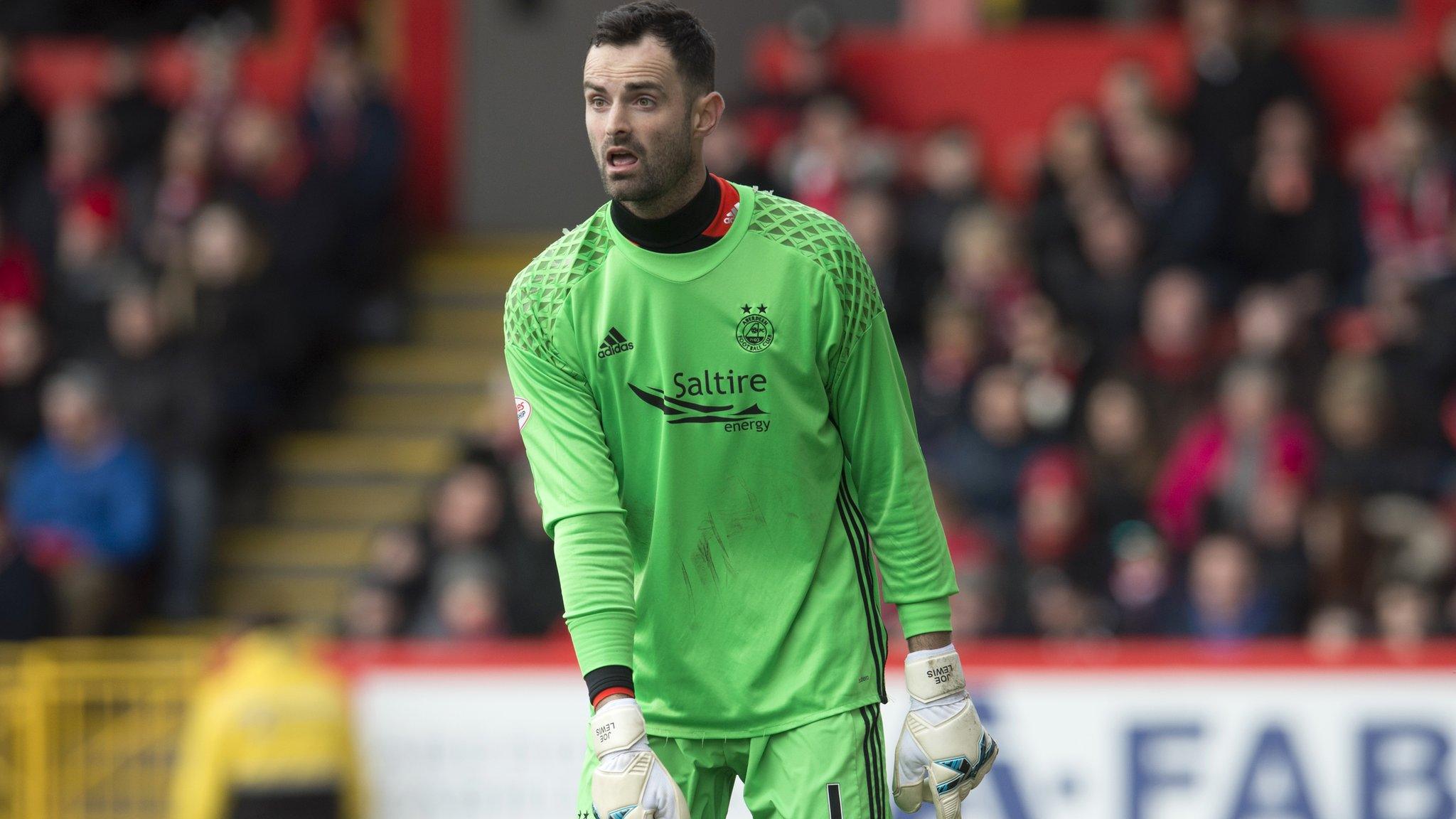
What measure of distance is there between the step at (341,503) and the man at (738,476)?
847cm

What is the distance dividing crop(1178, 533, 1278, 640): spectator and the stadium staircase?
14.7ft

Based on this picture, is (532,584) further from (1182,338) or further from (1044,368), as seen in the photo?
(1182,338)

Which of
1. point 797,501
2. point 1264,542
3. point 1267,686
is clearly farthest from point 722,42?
point 797,501

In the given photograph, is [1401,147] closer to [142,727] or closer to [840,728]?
[142,727]

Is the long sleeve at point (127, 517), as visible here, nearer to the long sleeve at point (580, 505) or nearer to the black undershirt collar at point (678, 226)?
the long sleeve at point (580, 505)

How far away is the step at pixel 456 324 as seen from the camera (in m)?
13.4

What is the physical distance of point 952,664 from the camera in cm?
423

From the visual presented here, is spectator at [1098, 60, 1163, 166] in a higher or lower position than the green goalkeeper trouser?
higher

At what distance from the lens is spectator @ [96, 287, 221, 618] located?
453 inches

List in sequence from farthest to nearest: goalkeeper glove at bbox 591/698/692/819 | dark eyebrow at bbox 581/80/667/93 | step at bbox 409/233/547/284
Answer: step at bbox 409/233/547/284 → dark eyebrow at bbox 581/80/667/93 → goalkeeper glove at bbox 591/698/692/819

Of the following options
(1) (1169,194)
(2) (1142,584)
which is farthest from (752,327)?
(1) (1169,194)

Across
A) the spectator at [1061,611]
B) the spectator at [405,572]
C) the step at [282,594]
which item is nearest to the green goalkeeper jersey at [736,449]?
the spectator at [1061,611]

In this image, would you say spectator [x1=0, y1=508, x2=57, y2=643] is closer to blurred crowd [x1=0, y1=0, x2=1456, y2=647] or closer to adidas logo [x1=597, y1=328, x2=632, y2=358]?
blurred crowd [x1=0, y1=0, x2=1456, y2=647]

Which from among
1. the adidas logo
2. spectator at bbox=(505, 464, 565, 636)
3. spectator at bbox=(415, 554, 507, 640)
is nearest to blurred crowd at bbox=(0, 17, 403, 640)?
spectator at bbox=(415, 554, 507, 640)
